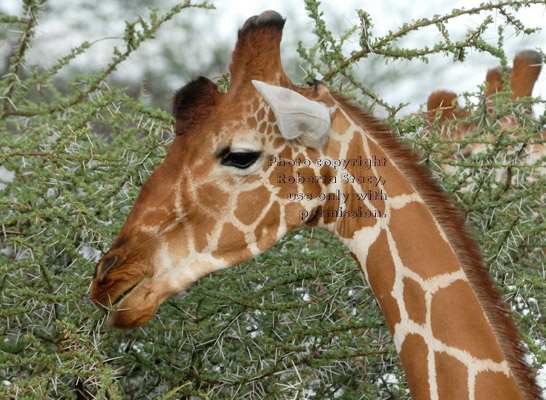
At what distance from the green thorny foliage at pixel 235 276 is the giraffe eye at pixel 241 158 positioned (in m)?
0.55

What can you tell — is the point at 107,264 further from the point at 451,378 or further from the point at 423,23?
the point at 423,23

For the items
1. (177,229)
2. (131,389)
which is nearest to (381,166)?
(177,229)

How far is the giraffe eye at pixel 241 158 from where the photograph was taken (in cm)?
228

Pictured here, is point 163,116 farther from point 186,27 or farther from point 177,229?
point 186,27

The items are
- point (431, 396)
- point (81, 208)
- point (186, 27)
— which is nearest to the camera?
point (431, 396)

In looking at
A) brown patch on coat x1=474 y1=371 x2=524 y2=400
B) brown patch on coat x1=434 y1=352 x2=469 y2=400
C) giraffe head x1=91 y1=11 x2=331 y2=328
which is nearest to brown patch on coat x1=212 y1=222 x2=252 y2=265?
giraffe head x1=91 y1=11 x2=331 y2=328

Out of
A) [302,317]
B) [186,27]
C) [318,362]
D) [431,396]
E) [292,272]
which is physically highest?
[186,27]

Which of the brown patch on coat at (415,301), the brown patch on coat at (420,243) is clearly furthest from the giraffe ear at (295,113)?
the brown patch on coat at (415,301)

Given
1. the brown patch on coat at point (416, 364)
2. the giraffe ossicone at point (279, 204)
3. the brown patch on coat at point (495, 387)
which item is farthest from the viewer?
the giraffe ossicone at point (279, 204)

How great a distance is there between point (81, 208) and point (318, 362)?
1.05 metres

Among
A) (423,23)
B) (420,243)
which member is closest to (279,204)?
(420,243)

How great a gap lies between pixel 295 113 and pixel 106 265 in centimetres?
73

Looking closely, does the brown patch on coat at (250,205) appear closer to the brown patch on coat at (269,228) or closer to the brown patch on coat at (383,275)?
the brown patch on coat at (269,228)

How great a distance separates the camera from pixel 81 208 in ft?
8.11
